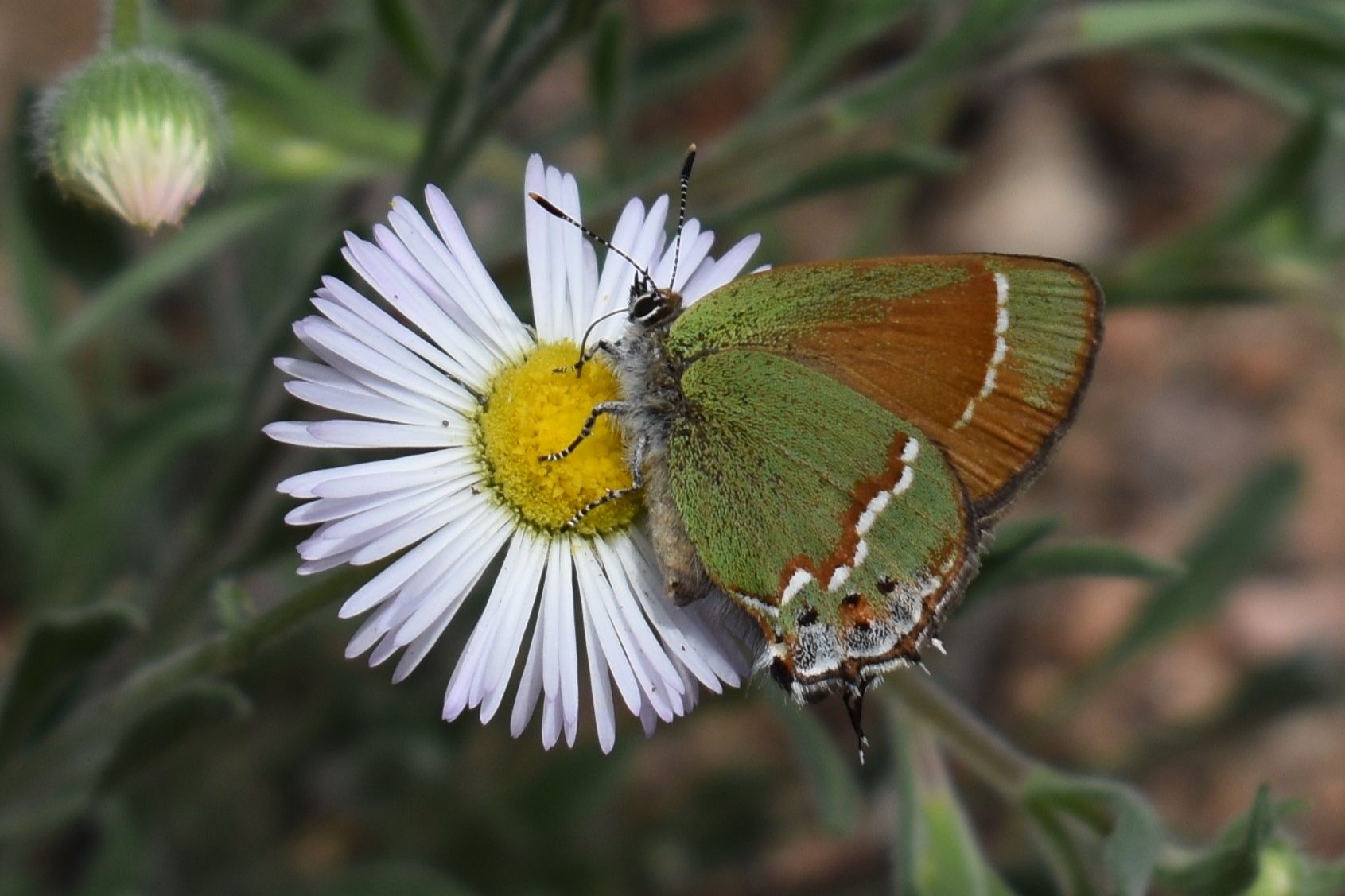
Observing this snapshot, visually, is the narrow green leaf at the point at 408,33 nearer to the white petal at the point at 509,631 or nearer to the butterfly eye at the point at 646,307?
the butterfly eye at the point at 646,307

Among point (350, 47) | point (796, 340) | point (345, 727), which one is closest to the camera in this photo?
point (796, 340)

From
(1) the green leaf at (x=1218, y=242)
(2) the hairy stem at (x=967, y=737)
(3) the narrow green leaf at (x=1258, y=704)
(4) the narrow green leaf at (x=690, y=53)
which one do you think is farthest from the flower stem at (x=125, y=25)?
(3) the narrow green leaf at (x=1258, y=704)

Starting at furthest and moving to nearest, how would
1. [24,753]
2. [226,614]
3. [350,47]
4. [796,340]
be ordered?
[350,47] < [24,753] < [796,340] < [226,614]

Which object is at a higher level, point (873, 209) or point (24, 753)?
point (873, 209)

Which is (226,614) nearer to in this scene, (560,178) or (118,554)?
(560,178)

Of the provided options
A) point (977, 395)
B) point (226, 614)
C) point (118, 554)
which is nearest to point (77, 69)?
point (226, 614)

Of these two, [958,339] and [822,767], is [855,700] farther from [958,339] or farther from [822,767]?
[822,767]

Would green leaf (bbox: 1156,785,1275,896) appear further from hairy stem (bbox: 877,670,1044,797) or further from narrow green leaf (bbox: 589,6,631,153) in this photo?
narrow green leaf (bbox: 589,6,631,153)
